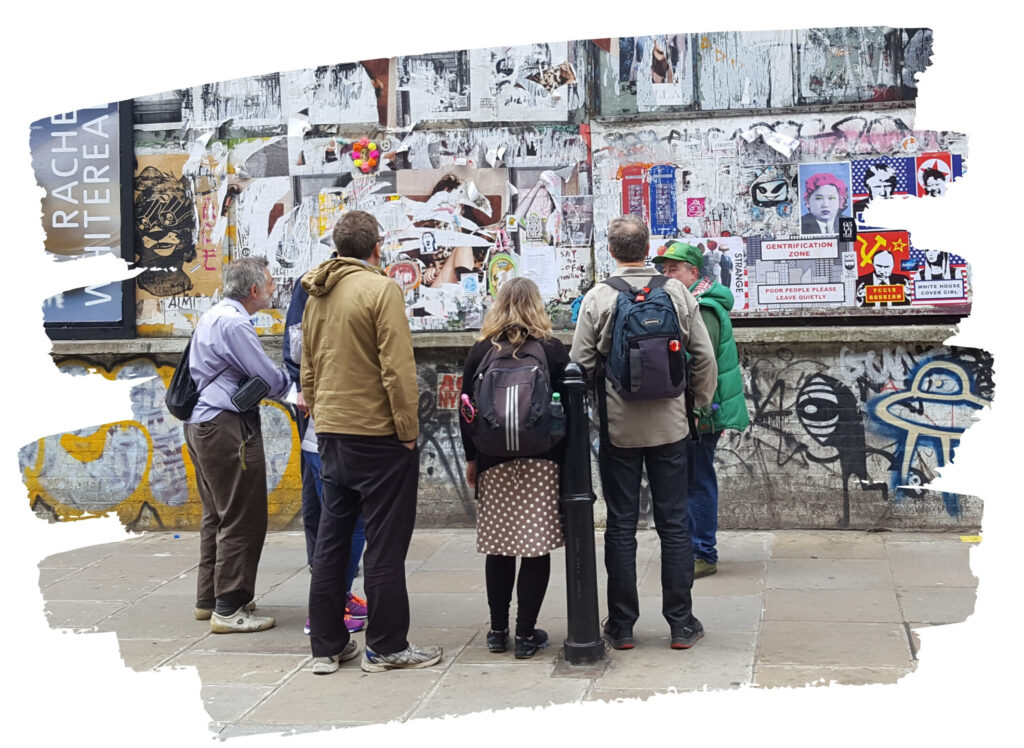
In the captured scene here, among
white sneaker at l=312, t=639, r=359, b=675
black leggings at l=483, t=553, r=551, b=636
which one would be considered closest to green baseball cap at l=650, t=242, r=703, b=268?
black leggings at l=483, t=553, r=551, b=636

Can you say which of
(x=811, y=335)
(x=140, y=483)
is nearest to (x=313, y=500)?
(x=140, y=483)

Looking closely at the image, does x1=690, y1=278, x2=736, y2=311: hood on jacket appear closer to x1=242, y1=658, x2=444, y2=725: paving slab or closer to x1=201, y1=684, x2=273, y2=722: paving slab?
x1=242, y1=658, x2=444, y2=725: paving slab

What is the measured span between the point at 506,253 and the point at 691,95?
1713 mm

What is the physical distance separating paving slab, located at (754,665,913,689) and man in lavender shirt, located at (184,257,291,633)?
279 cm

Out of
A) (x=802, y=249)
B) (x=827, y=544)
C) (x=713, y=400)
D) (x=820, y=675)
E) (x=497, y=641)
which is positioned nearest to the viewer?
(x=820, y=675)

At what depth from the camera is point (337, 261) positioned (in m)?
6.09

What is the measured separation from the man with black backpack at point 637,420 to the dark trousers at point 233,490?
6.39 feet

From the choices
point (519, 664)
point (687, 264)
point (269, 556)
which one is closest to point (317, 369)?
point (519, 664)

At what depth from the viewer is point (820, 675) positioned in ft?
18.6

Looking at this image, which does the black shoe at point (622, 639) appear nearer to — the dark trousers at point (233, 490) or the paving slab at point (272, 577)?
the dark trousers at point (233, 490)

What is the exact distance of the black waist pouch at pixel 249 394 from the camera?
22.3 feet

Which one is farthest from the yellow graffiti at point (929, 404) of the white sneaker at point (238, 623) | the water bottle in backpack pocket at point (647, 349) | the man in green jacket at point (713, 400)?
the white sneaker at point (238, 623)

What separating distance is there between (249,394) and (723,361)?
2.72 m

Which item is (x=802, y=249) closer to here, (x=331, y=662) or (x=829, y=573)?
(x=829, y=573)
